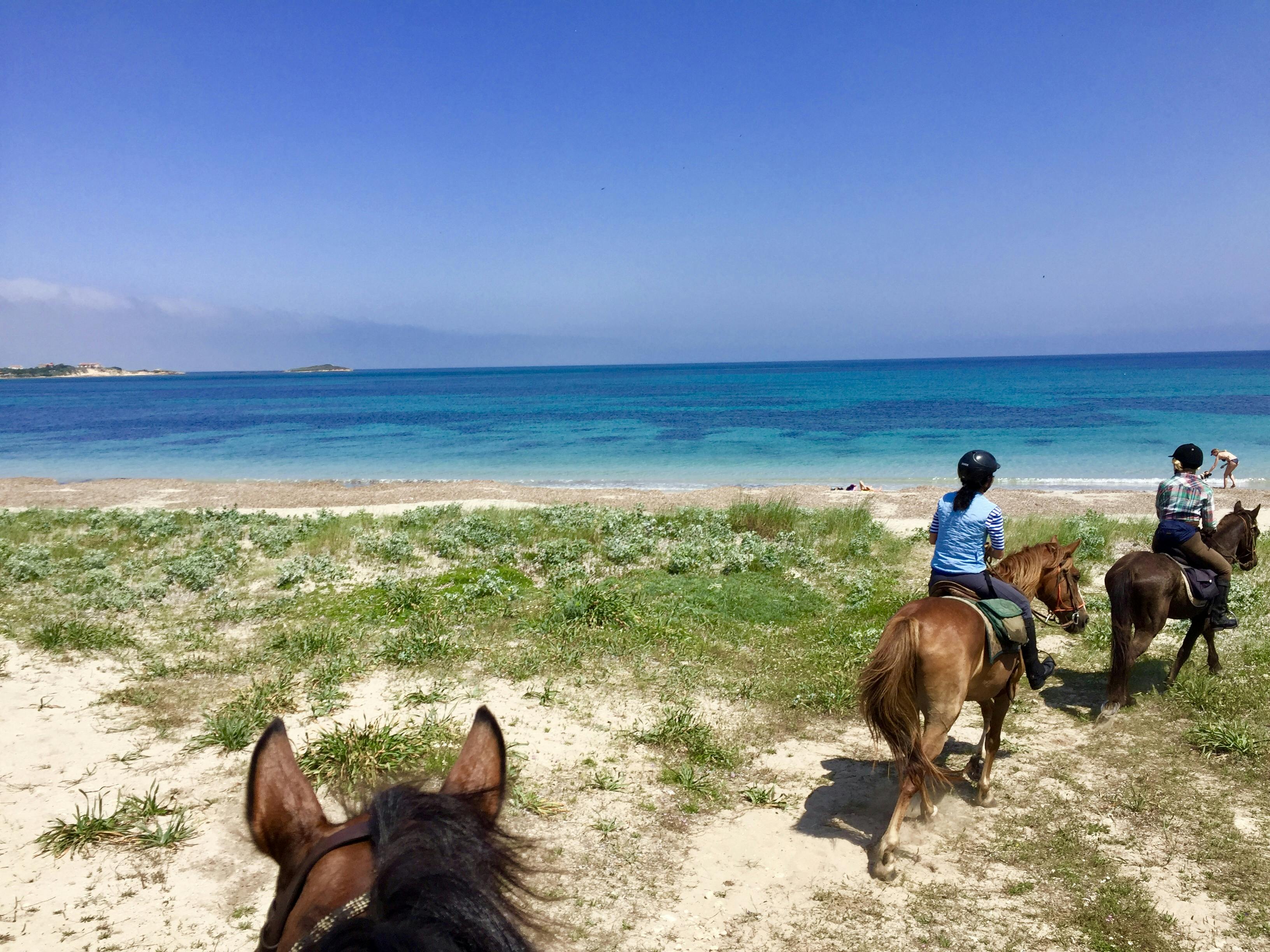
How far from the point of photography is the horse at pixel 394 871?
130 centimetres

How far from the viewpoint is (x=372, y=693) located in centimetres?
754

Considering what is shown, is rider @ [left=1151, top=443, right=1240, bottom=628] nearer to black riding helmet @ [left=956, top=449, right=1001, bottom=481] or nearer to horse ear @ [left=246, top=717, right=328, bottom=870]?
black riding helmet @ [left=956, top=449, right=1001, bottom=481]

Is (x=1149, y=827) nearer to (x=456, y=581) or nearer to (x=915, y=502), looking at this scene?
(x=456, y=581)

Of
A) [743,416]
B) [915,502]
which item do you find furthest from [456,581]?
[743,416]

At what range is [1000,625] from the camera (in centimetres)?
555

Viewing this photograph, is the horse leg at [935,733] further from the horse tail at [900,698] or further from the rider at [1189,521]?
the rider at [1189,521]

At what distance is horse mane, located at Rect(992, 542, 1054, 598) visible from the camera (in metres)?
6.37

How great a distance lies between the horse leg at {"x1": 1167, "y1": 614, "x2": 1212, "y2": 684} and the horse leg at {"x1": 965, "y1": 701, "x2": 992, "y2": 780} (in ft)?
9.80

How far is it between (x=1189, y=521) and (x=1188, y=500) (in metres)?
0.26

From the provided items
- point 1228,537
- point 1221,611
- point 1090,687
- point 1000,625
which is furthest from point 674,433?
point 1000,625

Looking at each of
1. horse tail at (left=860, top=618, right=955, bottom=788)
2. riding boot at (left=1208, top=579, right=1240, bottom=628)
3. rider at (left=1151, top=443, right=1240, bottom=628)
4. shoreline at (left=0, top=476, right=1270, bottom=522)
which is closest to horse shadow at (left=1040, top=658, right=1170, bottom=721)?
riding boot at (left=1208, top=579, right=1240, bottom=628)

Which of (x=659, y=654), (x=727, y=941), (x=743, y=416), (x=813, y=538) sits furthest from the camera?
(x=743, y=416)

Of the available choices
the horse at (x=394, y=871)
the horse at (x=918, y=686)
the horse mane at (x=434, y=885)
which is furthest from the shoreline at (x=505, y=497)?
the horse mane at (x=434, y=885)

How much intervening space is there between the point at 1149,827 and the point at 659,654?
4815 millimetres
